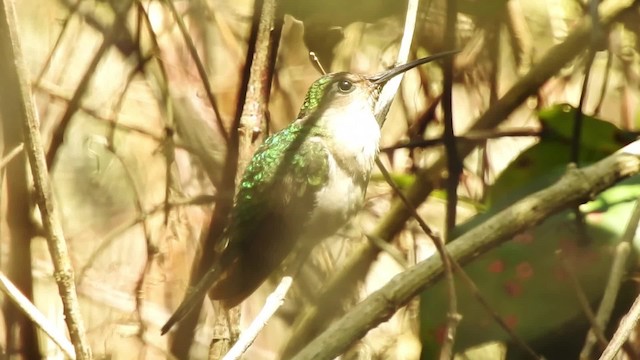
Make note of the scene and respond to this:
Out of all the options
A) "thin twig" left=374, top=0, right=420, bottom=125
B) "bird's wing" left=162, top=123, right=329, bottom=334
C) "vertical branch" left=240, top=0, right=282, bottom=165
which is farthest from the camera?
"vertical branch" left=240, top=0, right=282, bottom=165

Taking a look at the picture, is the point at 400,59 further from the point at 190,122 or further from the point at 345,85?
the point at 190,122

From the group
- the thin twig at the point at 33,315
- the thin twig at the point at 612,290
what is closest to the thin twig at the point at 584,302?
the thin twig at the point at 612,290

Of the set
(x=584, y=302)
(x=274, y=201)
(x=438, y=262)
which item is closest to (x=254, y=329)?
(x=438, y=262)

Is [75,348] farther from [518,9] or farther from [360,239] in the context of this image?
[518,9]

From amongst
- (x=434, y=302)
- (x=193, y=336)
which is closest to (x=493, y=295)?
(x=434, y=302)

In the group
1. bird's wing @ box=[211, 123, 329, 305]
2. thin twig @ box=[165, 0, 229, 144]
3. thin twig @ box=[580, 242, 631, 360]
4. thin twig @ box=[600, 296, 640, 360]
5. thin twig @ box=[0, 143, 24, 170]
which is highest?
thin twig @ box=[165, 0, 229, 144]

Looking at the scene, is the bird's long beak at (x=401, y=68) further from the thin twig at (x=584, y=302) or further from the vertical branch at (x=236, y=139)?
the thin twig at (x=584, y=302)

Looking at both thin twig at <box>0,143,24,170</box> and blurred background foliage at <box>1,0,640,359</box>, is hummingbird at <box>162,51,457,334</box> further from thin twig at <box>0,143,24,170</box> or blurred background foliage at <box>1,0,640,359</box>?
thin twig at <box>0,143,24,170</box>

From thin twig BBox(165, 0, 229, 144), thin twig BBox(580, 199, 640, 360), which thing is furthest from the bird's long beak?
thin twig BBox(580, 199, 640, 360)
